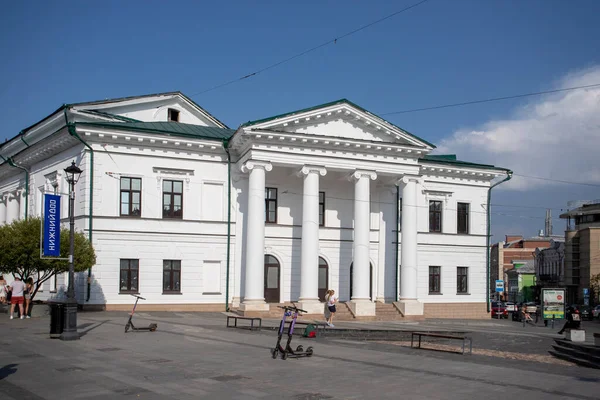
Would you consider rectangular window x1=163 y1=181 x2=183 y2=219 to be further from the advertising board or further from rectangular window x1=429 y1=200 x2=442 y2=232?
the advertising board

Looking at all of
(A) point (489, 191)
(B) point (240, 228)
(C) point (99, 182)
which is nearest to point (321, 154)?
(B) point (240, 228)

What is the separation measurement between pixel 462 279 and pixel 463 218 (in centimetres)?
391

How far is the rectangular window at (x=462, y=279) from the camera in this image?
40.3m

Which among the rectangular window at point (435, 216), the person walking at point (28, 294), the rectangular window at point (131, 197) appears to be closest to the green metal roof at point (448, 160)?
the rectangular window at point (435, 216)

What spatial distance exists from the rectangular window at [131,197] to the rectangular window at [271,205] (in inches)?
271

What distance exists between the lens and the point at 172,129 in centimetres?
3472

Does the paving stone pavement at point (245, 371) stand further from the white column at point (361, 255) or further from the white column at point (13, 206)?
the white column at point (13, 206)

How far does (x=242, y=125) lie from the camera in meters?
30.9

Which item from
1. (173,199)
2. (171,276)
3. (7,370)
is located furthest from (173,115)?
(7,370)

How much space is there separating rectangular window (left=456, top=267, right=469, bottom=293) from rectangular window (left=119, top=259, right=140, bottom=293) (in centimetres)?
2008

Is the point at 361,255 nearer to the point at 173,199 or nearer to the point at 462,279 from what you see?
the point at 173,199

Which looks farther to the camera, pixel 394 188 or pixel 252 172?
pixel 394 188

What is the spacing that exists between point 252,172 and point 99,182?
7515 millimetres

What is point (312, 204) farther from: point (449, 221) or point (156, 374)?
point (156, 374)
